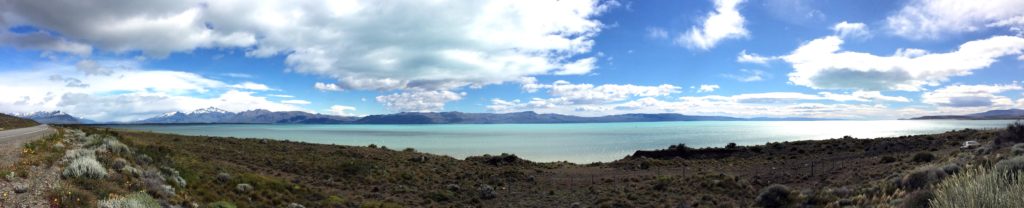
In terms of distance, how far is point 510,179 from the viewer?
1249 inches

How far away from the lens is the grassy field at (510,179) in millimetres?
14484

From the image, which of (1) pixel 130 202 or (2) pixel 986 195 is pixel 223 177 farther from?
(2) pixel 986 195

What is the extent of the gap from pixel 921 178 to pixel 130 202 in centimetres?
2080

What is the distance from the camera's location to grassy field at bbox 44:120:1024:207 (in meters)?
14.5

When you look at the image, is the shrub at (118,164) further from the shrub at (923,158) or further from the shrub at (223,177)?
the shrub at (923,158)

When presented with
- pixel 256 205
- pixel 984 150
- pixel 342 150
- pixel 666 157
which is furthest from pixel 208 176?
pixel 666 157

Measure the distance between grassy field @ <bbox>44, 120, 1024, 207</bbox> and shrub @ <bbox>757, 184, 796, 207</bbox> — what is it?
49mm

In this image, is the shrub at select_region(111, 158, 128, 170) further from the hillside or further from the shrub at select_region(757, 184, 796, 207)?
the hillside

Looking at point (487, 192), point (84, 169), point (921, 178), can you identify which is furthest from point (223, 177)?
point (921, 178)

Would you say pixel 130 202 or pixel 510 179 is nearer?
pixel 130 202

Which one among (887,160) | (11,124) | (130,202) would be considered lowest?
(887,160)

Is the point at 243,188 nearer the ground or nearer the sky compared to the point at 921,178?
nearer the ground

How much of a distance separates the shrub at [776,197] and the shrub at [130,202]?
19597mm

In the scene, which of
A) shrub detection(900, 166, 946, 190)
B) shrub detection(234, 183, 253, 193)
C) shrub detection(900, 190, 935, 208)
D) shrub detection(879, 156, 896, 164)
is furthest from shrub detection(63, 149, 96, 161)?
shrub detection(879, 156, 896, 164)
